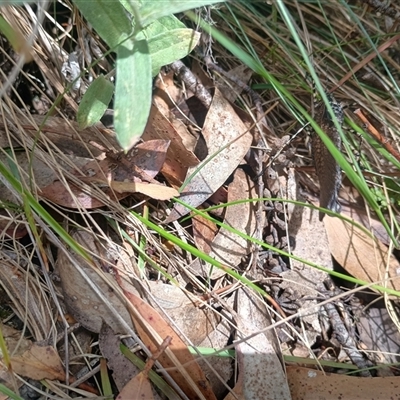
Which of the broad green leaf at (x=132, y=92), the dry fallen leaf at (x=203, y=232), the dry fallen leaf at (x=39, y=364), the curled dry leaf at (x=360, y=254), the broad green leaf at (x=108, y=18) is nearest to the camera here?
the broad green leaf at (x=132, y=92)

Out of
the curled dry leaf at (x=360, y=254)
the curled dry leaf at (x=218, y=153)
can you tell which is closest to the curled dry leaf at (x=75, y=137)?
the curled dry leaf at (x=218, y=153)

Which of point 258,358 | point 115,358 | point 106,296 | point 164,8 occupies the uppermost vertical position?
point 164,8

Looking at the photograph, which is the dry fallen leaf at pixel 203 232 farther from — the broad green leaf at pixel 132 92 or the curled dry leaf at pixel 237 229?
the broad green leaf at pixel 132 92

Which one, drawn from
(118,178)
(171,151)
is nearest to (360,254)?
(171,151)

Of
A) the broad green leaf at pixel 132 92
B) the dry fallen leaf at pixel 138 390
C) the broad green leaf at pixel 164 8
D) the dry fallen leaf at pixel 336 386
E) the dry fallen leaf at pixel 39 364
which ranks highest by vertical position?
the broad green leaf at pixel 164 8

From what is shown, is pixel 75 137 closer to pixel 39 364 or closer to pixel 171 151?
pixel 171 151

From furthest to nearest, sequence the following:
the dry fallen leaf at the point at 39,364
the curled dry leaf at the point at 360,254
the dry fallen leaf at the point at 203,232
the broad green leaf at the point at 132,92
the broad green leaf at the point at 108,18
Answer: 1. the curled dry leaf at the point at 360,254
2. the dry fallen leaf at the point at 203,232
3. the dry fallen leaf at the point at 39,364
4. the broad green leaf at the point at 108,18
5. the broad green leaf at the point at 132,92

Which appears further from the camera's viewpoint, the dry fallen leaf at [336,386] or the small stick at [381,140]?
the small stick at [381,140]

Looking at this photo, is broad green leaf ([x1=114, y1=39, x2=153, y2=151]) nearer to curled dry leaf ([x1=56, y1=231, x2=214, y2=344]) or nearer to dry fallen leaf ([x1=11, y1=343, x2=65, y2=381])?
curled dry leaf ([x1=56, y1=231, x2=214, y2=344])
